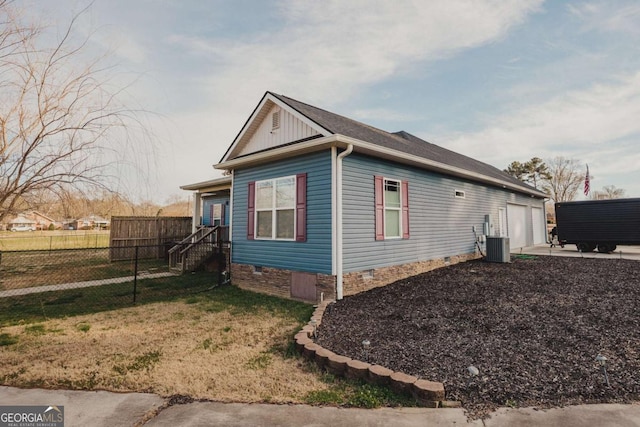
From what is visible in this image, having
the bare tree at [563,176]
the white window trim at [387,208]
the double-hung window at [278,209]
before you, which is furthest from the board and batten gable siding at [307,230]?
the bare tree at [563,176]

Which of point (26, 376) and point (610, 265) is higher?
point (610, 265)

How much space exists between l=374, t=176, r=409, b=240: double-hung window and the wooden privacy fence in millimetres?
9576

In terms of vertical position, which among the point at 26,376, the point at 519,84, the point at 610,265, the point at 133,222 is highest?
the point at 519,84

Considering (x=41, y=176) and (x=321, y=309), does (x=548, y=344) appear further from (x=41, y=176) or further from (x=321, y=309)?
(x=41, y=176)

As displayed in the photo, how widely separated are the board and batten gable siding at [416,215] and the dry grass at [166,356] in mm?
2440

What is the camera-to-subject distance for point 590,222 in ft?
43.5

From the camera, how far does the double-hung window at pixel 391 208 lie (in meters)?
7.25

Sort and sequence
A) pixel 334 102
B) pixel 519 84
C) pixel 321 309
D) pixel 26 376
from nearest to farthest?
pixel 26 376, pixel 321 309, pixel 519 84, pixel 334 102

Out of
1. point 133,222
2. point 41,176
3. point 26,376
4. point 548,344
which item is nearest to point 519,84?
point 548,344

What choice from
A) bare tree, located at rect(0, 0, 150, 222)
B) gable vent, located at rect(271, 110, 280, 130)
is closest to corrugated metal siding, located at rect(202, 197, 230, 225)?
gable vent, located at rect(271, 110, 280, 130)

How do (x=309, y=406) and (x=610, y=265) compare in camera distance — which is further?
(x=610, y=265)

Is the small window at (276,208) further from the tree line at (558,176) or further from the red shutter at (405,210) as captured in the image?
the tree line at (558,176)

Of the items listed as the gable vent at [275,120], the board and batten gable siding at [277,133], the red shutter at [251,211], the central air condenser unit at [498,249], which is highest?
the gable vent at [275,120]

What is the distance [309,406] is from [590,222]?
1606 cm
